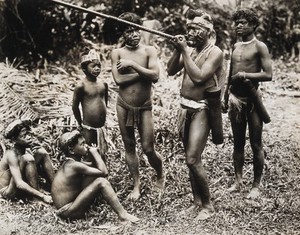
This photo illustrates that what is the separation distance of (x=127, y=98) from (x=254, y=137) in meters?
0.73

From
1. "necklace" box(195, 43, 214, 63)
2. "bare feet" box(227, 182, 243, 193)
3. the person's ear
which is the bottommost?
"bare feet" box(227, 182, 243, 193)

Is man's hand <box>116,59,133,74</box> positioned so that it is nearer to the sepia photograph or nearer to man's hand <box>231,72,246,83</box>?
the sepia photograph

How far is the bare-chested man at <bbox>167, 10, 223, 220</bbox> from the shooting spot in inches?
104

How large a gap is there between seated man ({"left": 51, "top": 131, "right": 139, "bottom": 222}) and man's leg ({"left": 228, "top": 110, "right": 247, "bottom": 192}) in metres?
0.69

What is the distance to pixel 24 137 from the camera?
2.93 metres

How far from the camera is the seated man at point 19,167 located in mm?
2916

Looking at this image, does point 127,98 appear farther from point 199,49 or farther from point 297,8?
point 297,8

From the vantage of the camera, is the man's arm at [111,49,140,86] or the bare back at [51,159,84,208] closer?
the bare back at [51,159,84,208]

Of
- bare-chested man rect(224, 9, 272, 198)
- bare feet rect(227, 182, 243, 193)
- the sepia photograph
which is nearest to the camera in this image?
the sepia photograph

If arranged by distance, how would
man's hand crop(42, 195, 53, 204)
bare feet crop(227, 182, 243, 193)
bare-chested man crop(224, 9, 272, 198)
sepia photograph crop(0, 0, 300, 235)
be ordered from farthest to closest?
bare feet crop(227, 182, 243, 193) < man's hand crop(42, 195, 53, 204) < bare-chested man crop(224, 9, 272, 198) < sepia photograph crop(0, 0, 300, 235)

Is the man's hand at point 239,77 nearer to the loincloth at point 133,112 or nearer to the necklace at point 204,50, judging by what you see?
the necklace at point 204,50

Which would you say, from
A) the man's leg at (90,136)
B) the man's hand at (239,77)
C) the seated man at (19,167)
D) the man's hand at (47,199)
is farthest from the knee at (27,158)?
the man's hand at (239,77)

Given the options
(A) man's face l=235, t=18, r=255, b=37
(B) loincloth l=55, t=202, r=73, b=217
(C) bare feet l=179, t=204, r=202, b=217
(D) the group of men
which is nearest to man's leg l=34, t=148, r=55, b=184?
(D) the group of men

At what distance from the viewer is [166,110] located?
389cm
